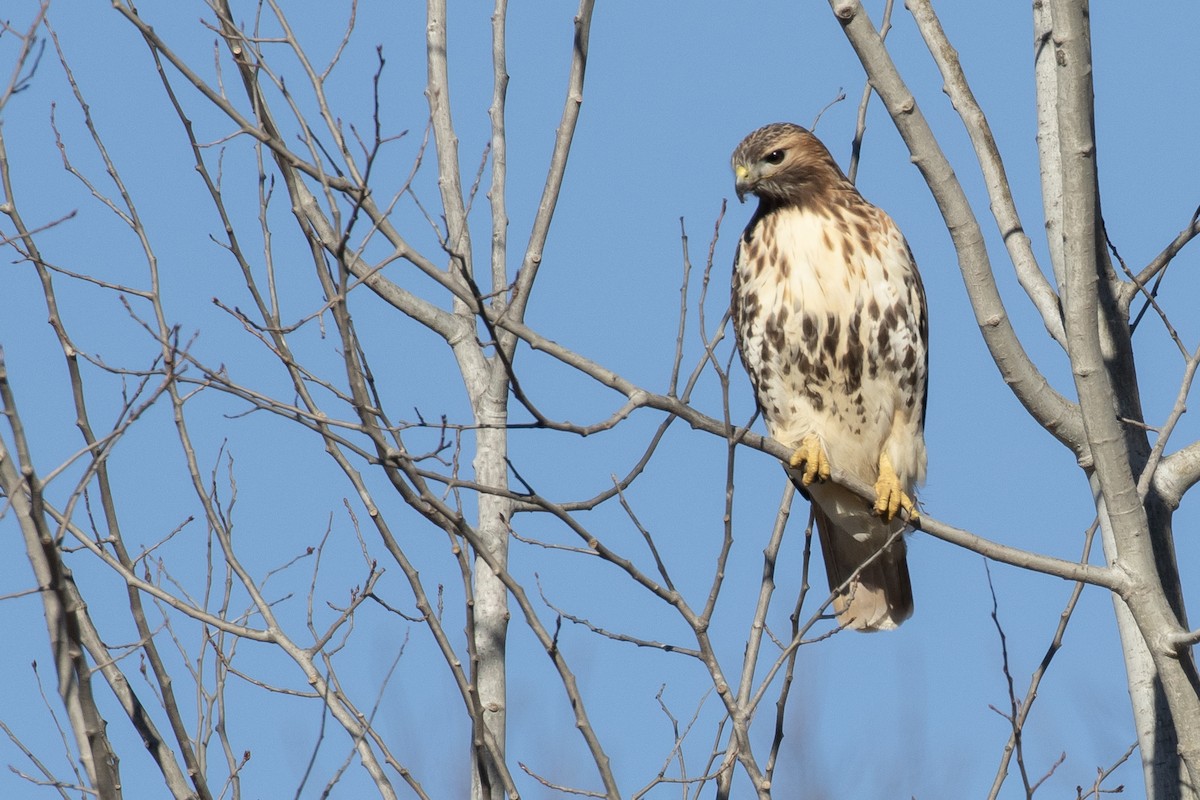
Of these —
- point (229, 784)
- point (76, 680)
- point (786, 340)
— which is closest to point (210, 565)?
point (229, 784)

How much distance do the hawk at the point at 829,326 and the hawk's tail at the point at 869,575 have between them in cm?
13

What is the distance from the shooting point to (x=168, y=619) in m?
3.77

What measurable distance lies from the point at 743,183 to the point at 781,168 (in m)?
0.14

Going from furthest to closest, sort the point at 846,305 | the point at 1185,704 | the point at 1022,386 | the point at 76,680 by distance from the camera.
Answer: the point at 846,305, the point at 1022,386, the point at 1185,704, the point at 76,680

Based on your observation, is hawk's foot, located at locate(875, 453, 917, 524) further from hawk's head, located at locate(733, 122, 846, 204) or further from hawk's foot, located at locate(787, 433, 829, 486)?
hawk's head, located at locate(733, 122, 846, 204)

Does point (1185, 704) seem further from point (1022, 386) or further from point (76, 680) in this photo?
point (76, 680)

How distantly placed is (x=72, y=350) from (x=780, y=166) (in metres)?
2.52

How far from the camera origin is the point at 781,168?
4699mm

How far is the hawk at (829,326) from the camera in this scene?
4457 mm

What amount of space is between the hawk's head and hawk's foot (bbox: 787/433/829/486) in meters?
0.81

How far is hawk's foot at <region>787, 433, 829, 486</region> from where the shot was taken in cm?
442

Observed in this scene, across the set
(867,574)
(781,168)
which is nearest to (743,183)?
(781,168)

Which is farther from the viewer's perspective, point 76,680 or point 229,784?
point 229,784

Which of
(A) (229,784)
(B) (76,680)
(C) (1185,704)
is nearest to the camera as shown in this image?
(B) (76,680)
